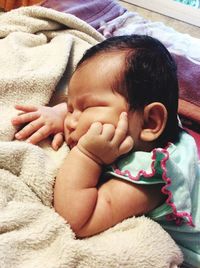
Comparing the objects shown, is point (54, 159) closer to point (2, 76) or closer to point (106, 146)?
point (106, 146)

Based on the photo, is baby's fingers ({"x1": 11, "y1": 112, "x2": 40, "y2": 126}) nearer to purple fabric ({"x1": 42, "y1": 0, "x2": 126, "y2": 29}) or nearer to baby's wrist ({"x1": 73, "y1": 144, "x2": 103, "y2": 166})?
baby's wrist ({"x1": 73, "y1": 144, "x2": 103, "y2": 166})

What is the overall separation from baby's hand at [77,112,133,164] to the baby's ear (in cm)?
4

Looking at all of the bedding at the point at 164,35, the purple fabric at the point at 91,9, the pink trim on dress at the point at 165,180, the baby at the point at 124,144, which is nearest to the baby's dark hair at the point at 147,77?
the baby at the point at 124,144

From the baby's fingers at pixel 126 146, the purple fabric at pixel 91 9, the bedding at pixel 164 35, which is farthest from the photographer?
the purple fabric at pixel 91 9

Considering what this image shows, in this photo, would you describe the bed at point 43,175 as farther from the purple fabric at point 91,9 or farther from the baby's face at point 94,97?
the purple fabric at point 91,9

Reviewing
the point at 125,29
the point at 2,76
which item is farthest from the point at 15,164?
the point at 125,29

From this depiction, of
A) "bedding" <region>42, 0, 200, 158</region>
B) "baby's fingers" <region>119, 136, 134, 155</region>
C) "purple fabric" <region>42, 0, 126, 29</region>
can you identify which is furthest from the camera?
"purple fabric" <region>42, 0, 126, 29</region>

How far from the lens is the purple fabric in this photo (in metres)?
1.39

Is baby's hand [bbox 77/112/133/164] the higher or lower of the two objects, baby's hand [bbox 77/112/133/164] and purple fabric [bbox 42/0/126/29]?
the higher

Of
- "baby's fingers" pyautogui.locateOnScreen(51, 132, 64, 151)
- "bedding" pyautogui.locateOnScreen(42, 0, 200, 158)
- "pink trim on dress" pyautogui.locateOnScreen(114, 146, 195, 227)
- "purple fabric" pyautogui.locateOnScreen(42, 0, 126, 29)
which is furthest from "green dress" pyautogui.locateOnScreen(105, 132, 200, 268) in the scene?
"purple fabric" pyautogui.locateOnScreen(42, 0, 126, 29)

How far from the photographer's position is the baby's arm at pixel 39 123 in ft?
2.61

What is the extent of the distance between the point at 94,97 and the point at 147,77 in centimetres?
10

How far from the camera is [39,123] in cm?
81

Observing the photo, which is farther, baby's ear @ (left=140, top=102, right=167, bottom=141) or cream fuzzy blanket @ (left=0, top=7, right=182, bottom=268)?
baby's ear @ (left=140, top=102, right=167, bottom=141)
